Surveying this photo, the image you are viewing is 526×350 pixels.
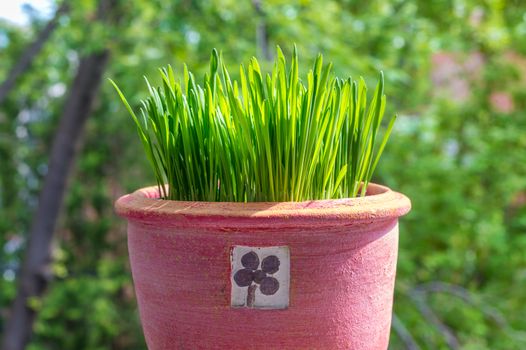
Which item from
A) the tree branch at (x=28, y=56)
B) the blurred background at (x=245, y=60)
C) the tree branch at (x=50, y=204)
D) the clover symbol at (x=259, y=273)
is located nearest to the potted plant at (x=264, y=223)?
the clover symbol at (x=259, y=273)

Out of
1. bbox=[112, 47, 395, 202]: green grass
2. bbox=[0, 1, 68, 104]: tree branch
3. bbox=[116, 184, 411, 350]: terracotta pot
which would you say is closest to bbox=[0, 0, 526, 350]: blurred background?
bbox=[0, 1, 68, 104]: tree branch

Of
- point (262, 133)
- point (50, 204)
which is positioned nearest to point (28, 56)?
point (50, 204)

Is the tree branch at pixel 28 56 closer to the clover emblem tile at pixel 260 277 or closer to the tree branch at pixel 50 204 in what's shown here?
the tree branch at pixel 50 204

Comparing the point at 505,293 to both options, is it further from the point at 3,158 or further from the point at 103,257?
the point at 3,158

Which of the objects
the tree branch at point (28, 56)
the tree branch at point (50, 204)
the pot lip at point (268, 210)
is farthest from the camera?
the tree branch at point (50, 204)

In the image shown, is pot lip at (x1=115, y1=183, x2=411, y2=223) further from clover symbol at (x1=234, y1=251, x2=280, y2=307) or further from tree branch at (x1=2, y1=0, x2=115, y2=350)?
tree branch at (x1=2, y1=0, x2=115, y2=350)

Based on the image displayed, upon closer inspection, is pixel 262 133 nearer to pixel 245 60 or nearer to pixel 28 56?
pixel 245 60

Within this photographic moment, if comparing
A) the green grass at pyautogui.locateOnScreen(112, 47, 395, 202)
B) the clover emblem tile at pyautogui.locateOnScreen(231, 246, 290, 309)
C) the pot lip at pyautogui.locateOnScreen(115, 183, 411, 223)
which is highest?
the green grass at pyautogui.locateOnScreen(112, 47, 395, 202)

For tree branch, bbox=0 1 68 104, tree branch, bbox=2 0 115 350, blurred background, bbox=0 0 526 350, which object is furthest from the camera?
tree branch, bbox=2 0 115 350
